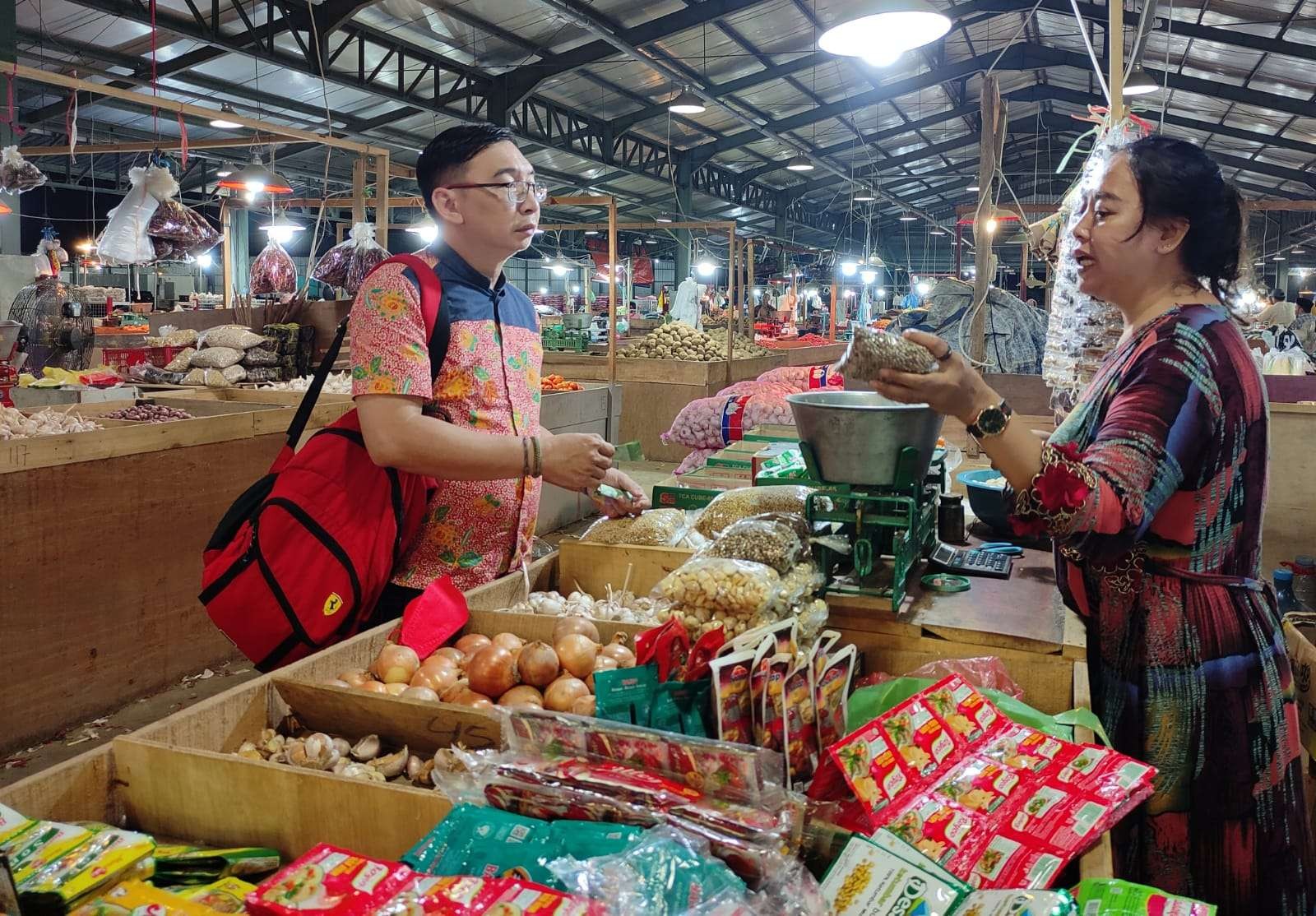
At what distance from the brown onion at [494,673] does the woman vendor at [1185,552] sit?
790mm

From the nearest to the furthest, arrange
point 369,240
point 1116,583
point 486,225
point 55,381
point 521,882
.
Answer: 1. point 521,882
2. point 1116,583
3. point 486,225
4. point 55,381
5. point 369,240

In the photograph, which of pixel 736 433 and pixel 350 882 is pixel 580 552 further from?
pixel 736 433

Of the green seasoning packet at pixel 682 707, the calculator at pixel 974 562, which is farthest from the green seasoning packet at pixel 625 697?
the calculator at pixel 974 562

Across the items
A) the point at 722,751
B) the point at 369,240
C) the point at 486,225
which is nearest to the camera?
the point at 722,751

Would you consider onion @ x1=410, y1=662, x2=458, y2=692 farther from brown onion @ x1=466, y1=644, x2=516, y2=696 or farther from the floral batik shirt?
the floral batik shirt

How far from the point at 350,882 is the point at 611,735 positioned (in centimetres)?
34

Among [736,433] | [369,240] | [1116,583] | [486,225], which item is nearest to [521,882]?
[1116,583]

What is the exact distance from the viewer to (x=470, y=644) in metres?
1.80

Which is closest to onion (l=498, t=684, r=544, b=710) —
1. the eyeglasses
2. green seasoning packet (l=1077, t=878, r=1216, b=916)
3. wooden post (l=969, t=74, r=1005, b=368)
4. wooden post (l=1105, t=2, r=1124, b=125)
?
green seasoning packet (l=1077, t=878, r=1216, b=916)

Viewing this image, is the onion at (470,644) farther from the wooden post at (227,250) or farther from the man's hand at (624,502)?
the wooden post at (227,250)

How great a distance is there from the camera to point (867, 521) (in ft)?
5.93

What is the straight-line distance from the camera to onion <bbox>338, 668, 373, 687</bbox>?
164 centimetres

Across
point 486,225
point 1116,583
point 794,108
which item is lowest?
point 1116,583

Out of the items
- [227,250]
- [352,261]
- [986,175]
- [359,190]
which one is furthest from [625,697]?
[227,250]
